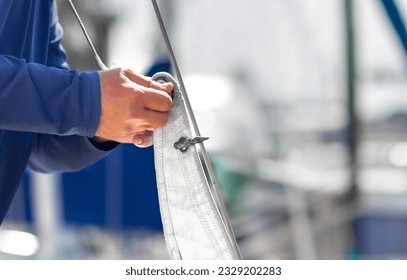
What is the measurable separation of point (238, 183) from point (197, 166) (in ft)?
12.6

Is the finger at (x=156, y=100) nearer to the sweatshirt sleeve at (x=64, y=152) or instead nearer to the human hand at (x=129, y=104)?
the human hand at (x=129, y=104)

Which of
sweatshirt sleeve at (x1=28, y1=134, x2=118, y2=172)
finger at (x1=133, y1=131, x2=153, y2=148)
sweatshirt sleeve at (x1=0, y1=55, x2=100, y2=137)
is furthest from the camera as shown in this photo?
sweatshirt sleeve at (x1=28, y1=134, x2=118, y2=172)

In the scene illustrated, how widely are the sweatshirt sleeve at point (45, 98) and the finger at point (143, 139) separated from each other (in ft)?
0.32

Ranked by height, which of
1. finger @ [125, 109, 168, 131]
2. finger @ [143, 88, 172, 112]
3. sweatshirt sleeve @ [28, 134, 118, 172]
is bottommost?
finger @ [125, 109, 168, 131]

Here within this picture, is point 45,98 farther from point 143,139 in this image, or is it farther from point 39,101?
point 143,139

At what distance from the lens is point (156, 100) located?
1758mm

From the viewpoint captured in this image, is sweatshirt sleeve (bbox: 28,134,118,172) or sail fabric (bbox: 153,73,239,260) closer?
sail fabric (bbox: 153,73,239,260)

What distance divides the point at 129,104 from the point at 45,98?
0.12m

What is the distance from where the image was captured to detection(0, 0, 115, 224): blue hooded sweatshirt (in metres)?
1.73

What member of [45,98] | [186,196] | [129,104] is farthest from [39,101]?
[186,196]

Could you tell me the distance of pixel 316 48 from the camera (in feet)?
19.3

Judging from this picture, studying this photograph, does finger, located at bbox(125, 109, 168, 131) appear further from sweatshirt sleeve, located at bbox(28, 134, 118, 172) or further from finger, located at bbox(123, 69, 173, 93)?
sweatshirt sleeve, located at bbox(28, 134, 118, 172)

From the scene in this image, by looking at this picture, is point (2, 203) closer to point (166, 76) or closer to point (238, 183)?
point (166, 76)

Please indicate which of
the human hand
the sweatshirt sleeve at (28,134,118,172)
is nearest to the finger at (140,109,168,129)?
the human hand
